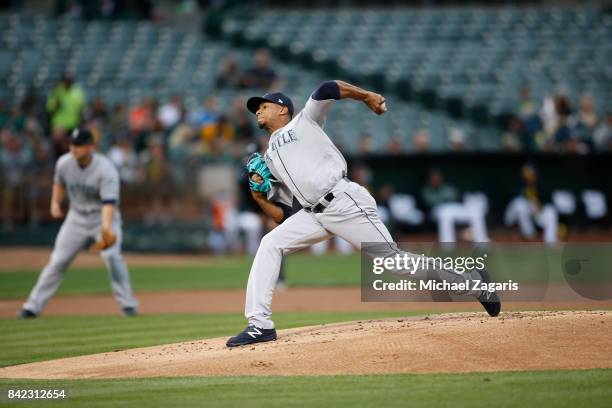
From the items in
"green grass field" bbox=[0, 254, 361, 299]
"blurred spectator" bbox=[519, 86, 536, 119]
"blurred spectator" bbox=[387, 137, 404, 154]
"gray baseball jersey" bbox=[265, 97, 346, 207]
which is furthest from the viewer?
"blurred spectator" bbox=[519, 86, 536, 119]

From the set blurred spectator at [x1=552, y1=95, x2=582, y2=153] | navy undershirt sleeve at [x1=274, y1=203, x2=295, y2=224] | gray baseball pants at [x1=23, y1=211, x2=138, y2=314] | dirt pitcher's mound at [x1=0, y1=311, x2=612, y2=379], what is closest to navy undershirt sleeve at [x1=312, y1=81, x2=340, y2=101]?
navy undershirt sleeve at [x1=274, y1=203, x2=295, y2=224]

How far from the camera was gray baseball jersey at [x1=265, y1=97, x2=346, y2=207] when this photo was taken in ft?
24.2

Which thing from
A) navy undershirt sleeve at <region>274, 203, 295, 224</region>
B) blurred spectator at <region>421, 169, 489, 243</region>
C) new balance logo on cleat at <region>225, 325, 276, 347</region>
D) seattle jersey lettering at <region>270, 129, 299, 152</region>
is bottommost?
new balance logo on cleat at <region>225, 325, 276, 347</region>

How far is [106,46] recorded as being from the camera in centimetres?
2588

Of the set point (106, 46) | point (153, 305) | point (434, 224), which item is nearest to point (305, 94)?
point (434, 224)

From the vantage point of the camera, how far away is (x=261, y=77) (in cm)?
2277

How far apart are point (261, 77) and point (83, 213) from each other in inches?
461

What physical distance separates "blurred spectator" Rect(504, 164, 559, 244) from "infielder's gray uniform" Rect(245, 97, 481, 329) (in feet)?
45.2

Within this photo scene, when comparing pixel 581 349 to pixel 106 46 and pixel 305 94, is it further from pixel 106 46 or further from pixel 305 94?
pixel 106 46

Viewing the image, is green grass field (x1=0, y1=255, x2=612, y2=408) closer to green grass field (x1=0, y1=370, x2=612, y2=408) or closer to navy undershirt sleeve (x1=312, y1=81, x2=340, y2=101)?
green grass field (x1=0, y1=370, x2=612, y2=408)

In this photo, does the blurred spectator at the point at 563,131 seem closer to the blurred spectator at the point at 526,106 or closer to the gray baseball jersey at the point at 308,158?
the blurred spectator at the point at 526,106

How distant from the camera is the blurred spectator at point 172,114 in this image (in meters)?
21.8

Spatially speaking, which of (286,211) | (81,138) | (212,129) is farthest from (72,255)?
(212,129)

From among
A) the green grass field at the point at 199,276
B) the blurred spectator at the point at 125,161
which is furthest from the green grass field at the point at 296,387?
the blurred spectator at the point at 125,161
